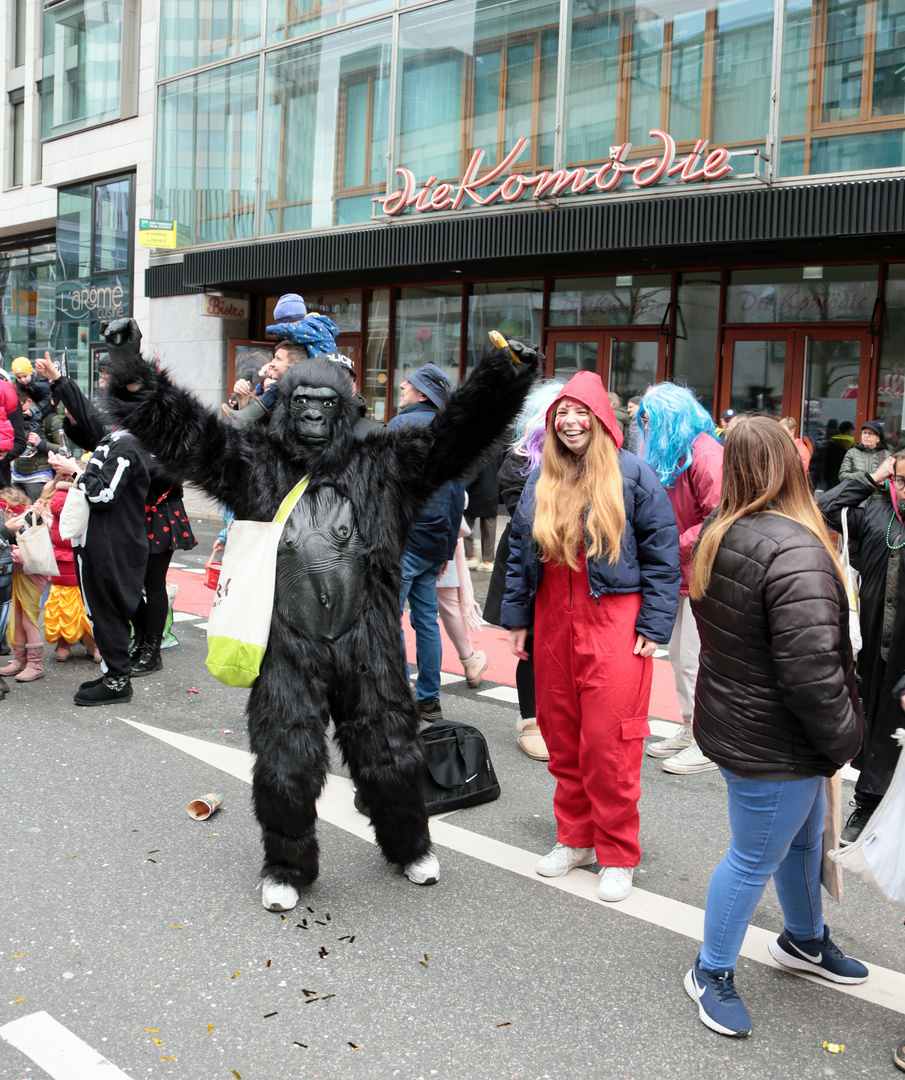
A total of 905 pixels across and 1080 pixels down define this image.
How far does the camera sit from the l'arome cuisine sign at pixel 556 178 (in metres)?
11.5

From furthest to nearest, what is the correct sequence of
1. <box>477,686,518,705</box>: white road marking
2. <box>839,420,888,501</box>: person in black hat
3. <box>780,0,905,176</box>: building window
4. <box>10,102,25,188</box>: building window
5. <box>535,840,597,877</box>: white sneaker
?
<box>10,102,25,188</box>: building window → <box>839,420,888,501</box>: person in black hat → <box>780,0,905,176</box>: building window → <box>477,686,518,705</box>: white road marking → <box>535,840,597,877</box>: white sneaker

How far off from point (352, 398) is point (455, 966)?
1936 millimetres

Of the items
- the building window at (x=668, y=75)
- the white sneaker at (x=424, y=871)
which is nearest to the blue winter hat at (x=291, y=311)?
the white sneaker at (x=424, y=871)

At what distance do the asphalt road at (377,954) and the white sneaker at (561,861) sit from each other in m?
0.05

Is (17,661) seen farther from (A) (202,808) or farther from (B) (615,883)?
(B) (615,883)

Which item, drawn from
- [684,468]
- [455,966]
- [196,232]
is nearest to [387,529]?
[455,966]

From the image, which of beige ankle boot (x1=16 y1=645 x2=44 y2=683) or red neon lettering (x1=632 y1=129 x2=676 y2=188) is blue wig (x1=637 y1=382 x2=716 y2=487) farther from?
red neon lettering (x1=632 y1=129 x2=676 y2=188)

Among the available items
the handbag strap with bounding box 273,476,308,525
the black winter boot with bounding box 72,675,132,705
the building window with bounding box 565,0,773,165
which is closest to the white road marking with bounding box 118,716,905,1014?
the black winter boot with bounding box 72,675,132,705

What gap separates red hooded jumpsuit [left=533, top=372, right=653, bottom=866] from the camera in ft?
11.5

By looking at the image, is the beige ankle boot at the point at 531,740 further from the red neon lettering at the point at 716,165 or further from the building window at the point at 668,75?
the building window at the point at 668,75

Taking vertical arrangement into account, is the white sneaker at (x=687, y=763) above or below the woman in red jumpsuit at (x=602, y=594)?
below

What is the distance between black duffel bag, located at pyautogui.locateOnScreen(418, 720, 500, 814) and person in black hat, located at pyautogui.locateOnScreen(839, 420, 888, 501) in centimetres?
783

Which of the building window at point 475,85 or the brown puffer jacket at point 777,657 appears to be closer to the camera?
the brown puffer jacket at point 777,657

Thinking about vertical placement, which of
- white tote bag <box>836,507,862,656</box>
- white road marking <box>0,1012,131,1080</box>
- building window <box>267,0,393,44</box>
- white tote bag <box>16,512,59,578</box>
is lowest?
white road marking <box>0,1012,131,1080</box>
